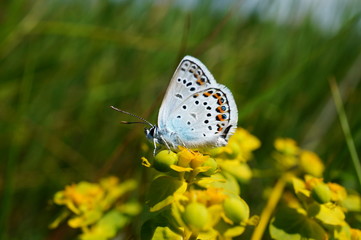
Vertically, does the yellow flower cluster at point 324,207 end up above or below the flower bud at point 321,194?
below

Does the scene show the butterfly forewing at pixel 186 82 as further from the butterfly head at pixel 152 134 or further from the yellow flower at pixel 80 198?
the yellow flower at pixel 80 198

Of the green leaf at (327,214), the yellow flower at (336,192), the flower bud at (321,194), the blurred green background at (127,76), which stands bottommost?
the blurred green background at (127,76)

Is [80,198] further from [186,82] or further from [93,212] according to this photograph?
[186,82]

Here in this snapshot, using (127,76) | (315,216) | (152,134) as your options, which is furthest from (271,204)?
(127,76)

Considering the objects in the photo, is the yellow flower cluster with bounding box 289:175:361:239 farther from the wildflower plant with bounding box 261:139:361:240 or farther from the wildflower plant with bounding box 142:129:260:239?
the wildflower plant with bounding box 142:129:260:239

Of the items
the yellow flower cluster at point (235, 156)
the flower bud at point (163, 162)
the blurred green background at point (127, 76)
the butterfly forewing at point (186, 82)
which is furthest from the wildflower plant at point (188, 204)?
the blurred green background at point (127, 76)
